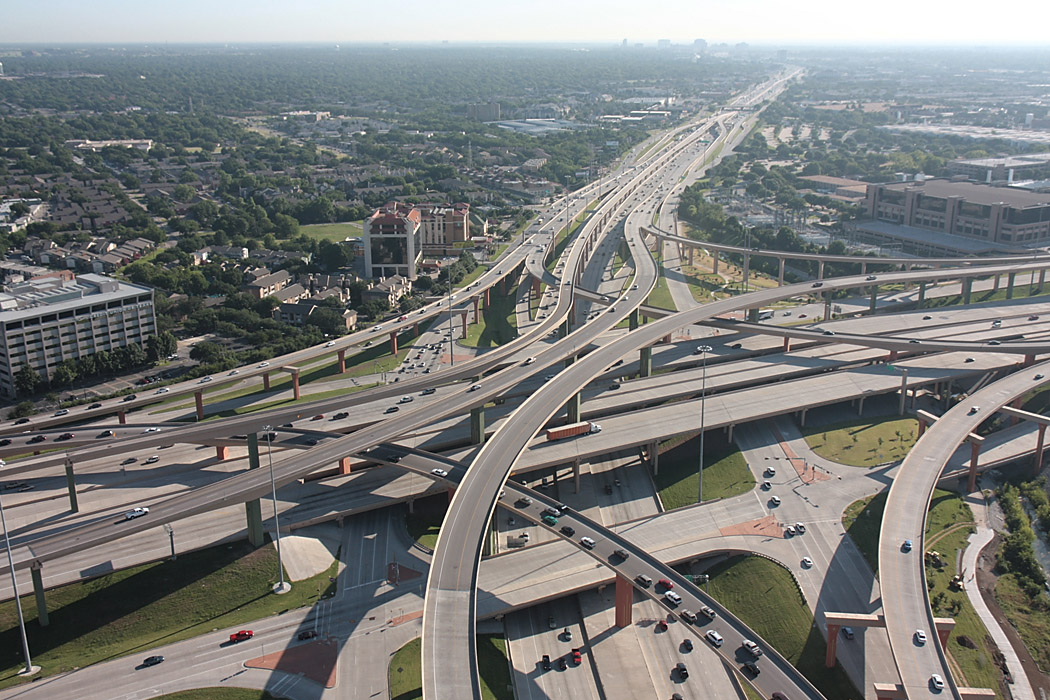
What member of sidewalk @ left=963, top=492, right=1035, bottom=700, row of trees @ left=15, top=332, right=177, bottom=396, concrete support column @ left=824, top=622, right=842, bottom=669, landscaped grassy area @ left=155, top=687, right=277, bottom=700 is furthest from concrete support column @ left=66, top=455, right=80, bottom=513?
sidewalk @ left=963, top=492, right=1035, bottom=700

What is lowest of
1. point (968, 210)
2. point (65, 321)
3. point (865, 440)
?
point (865, 440)

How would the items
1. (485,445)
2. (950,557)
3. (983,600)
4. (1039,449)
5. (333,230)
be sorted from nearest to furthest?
(983,600) → (950,557) → (485,445) → (1039,449) → (333,230)

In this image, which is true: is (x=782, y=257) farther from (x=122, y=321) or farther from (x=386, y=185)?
(x=386, y=185)

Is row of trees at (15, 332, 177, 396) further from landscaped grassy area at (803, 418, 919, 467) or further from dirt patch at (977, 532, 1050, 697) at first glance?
dirt patch at (977, 532, 1050, 697)

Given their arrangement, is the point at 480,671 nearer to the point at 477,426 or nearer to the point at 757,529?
the point at 757,529

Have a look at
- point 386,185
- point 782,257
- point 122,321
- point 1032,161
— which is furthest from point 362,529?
point 1032,161

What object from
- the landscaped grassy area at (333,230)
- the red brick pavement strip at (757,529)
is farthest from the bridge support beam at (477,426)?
the landscaped grassy area at (333,230)

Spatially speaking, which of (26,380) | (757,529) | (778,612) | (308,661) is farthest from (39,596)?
(757,529)
